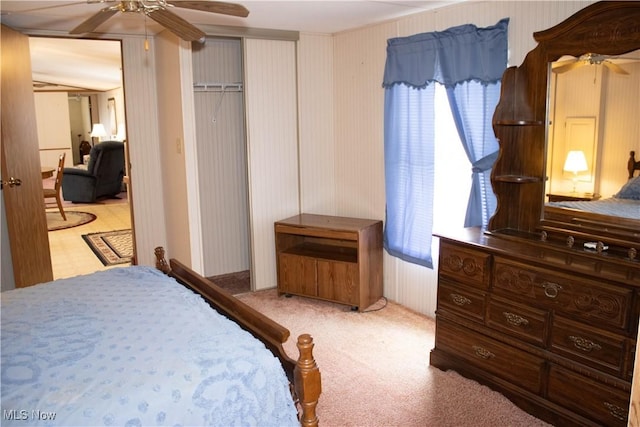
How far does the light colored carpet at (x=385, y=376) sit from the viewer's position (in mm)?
2627

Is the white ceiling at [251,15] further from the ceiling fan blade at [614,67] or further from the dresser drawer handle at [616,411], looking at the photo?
the dresser drawer handle at [616,411]

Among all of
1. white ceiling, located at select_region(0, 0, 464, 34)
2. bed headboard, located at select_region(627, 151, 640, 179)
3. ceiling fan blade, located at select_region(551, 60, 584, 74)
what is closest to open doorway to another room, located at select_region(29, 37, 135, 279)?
white ceiling, located at select_region(0, 0, 464, 34)

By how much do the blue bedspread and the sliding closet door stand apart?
2.08 meters

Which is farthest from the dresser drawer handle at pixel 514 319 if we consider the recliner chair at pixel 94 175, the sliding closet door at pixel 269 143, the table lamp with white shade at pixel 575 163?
the recliner chair at pixel 94 175

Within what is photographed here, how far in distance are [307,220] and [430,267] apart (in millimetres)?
1077

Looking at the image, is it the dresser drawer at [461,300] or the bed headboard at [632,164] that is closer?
the bed headboard at [632,164]

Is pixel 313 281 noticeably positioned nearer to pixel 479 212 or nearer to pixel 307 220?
pixel 307 220

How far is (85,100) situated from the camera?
1342 centimetres

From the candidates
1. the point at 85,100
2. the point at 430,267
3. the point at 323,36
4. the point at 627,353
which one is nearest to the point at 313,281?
the point at 430,267

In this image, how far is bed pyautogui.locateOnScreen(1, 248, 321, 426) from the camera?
1.60 metres

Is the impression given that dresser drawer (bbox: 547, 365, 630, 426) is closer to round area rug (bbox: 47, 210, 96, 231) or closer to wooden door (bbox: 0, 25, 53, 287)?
wooden door (bbox: 0, 25, 53, 287)

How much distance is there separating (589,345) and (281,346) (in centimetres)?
138

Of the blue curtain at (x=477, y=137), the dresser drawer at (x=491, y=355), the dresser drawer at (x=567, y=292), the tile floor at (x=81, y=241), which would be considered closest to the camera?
the dresser drawer at (x=567, y=292)

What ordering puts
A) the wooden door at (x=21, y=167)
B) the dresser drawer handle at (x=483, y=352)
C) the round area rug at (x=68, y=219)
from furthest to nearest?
the round area rug at (x=68, y=219)
the wooden door at (x=21, y=167)
the dresser drawer handle at (x=483, y=352)
